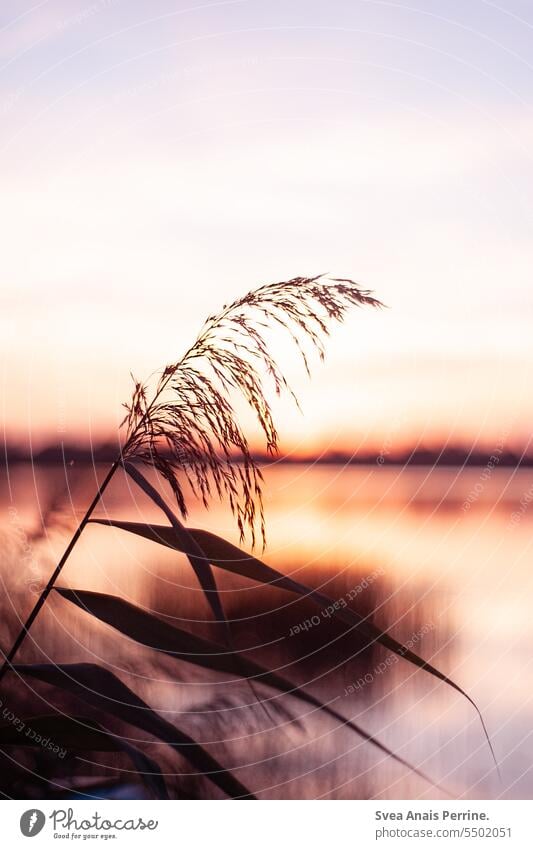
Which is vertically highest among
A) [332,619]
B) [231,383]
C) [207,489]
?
[231,383]

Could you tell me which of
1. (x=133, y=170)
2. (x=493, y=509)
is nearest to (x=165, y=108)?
(x=133, y=170)

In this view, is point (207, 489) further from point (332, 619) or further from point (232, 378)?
point (332, 619)

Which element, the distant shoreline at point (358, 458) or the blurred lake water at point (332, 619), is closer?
the blurred lake water at point (332, 619)

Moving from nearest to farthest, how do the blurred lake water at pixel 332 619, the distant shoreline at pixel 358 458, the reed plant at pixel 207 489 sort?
the reed plant at pixel 207 489 → the blurred lake water at pixel 332 619 → the distant shoreline at pixel 358 458

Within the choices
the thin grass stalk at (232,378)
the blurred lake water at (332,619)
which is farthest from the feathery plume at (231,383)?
the blurred lake water at (332,619)

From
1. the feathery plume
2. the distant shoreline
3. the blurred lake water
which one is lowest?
the blurred lake water

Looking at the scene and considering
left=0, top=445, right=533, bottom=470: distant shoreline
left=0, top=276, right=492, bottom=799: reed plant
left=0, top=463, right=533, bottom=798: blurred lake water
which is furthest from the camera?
left=0, top=445, right=533, bottom=470: distant shoreline

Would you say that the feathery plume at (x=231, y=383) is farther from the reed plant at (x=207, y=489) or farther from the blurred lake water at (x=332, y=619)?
the blurred lake water at (x=332, y=619)

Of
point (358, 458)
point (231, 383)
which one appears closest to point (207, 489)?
point (231, 383)

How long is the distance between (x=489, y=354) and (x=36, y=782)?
1.06 m

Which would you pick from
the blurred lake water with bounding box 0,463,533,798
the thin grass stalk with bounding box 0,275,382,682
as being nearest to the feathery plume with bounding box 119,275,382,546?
the thin grass stalk with bounding box 0,275,382,682

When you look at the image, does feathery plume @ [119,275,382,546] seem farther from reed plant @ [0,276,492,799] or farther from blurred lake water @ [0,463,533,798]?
blurred lake water @ [0,463,533,798]

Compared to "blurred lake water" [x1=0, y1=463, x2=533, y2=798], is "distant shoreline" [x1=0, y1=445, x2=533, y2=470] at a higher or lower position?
higher
